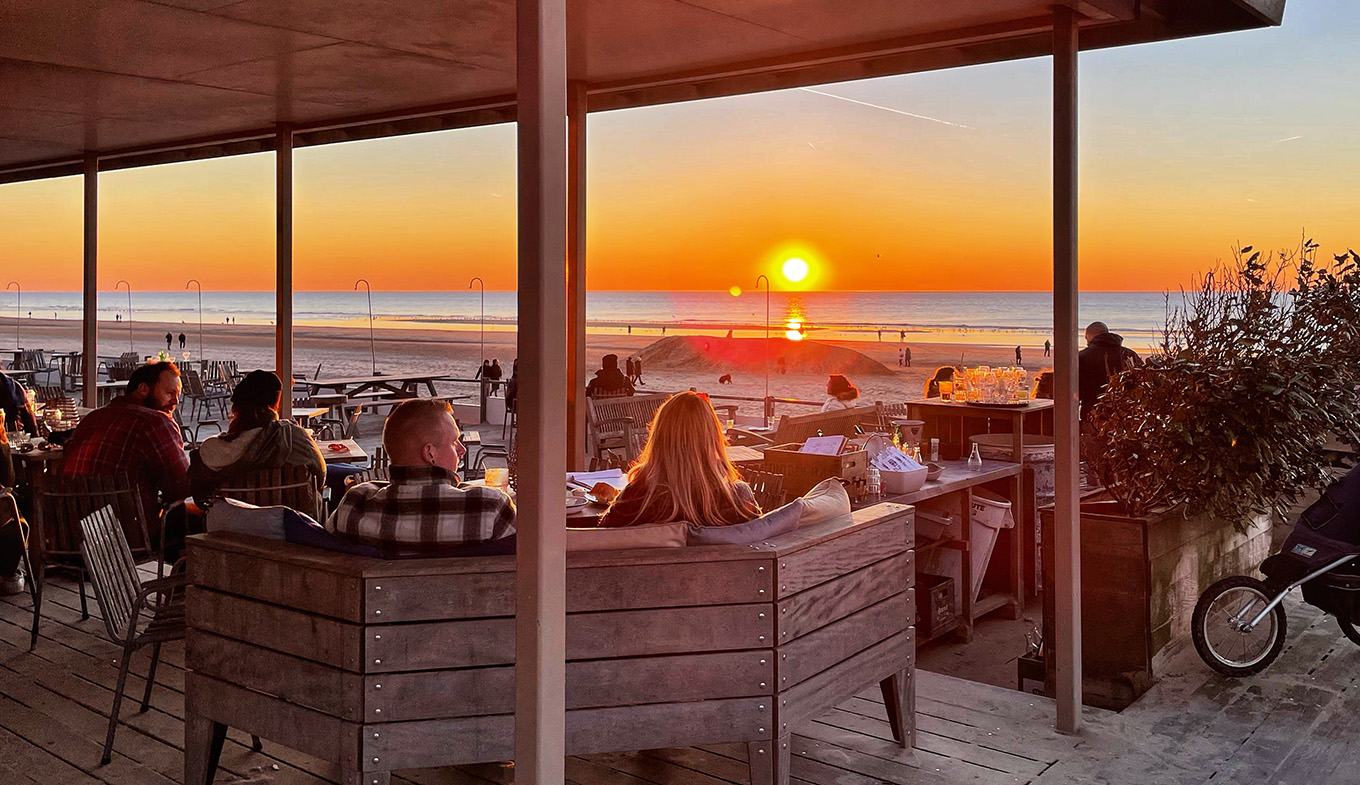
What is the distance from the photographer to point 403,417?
3.11 meters

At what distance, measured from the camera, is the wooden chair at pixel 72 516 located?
15.8ft

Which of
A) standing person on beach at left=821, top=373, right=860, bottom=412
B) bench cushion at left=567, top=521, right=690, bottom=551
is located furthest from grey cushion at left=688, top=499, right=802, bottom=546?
standing person on beach at left=821, top=373, right=860, bottom=412

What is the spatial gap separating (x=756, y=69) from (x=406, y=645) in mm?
3436

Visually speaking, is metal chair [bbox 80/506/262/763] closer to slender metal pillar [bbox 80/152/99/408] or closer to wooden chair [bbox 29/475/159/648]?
wooden chair [bbox 29/475/159/648]

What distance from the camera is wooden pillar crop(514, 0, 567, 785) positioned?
227 centimetres

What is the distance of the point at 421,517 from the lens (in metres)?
2.96

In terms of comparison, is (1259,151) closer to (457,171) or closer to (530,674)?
(457,171)

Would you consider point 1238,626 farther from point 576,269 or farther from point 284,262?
point 284,262

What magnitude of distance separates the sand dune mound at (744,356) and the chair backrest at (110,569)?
34230mm

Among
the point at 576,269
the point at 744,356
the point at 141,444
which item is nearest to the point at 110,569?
the point at 141,444

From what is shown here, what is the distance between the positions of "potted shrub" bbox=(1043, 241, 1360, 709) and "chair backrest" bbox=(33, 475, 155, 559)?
4.04 metres

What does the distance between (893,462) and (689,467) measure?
205 cm

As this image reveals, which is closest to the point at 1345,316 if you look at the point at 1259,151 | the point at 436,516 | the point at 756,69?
the point at 756,69

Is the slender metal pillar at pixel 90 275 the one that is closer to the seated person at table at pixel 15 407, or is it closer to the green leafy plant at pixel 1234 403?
the seated person at table at pixel 15 407
